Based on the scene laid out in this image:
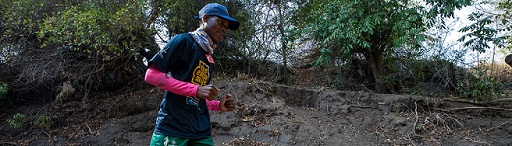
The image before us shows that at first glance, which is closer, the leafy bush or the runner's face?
the runner's face

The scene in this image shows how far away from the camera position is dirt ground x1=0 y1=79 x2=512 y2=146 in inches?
210

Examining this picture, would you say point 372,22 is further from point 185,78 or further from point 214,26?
point 185,78

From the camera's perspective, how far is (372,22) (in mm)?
5699

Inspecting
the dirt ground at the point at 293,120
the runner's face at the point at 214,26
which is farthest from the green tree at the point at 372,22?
the runner's face at the point at 214,26

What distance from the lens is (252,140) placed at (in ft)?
17.9

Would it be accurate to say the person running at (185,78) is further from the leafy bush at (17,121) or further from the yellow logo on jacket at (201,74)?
the leafy bush at (17,121)

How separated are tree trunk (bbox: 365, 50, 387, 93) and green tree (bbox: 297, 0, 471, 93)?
14 cm

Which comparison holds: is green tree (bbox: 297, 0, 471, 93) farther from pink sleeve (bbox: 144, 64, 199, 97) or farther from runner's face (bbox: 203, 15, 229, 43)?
pink sleeve (bbox: 144, 64, 199, 97)

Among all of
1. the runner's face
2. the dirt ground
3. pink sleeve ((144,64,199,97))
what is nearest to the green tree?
the dirt ground

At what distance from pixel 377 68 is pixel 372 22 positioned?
165 cm

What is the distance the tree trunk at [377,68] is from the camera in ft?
22.9

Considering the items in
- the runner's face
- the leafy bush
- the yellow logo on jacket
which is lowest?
the leafy bush

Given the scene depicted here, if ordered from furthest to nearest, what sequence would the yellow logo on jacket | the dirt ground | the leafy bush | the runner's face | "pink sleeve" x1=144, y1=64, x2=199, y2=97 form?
the leafy bush < the dirt ground < the runner's face < the yellow logo on jacket < "pink sleeve" x1=144, y1=64, x2=199, y2=97

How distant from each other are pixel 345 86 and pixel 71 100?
566cm
